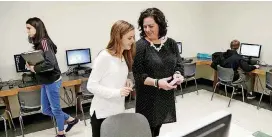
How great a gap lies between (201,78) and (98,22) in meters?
2.81

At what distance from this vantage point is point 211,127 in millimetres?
828

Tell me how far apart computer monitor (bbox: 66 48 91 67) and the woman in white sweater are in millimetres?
2345

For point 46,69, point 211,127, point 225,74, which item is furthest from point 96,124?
point 225,74

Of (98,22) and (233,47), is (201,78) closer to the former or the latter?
(233,47)

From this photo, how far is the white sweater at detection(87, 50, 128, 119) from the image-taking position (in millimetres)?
1524

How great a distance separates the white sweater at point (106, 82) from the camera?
1524 millimetres

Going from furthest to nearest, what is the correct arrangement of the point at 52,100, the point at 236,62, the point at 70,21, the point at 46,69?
1. the point at 236,62
2. the point at 70,21
3. the point at 52,100
4. the point at 46,69

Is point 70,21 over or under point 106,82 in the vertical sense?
over

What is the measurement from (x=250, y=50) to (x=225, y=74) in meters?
0.81

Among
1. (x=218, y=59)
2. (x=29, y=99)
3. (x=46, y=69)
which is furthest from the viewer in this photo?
(x=218, y=59)

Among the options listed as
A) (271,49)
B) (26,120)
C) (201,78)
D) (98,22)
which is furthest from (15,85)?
(271,49)

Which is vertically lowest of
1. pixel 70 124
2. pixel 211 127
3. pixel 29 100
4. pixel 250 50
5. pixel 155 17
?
pixel 70 124

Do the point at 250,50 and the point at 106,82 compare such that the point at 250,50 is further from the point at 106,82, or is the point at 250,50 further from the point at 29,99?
the point at 29,99

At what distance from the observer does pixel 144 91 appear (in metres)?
1.78
